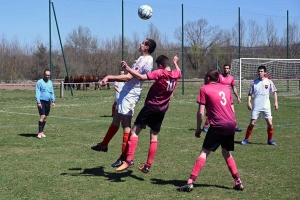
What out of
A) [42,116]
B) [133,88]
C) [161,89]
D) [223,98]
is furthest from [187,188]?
[42,116]

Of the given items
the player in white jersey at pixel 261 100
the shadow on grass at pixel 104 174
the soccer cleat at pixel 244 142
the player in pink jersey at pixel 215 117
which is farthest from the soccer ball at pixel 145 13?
the player in pink jersey at pixel 215 117

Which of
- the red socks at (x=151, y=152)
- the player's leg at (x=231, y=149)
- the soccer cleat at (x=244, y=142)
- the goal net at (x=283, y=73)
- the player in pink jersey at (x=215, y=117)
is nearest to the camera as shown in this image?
the player in pink jersey at (x=215, y=117)

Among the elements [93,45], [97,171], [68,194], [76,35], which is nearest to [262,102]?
[97,171]

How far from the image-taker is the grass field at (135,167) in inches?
302

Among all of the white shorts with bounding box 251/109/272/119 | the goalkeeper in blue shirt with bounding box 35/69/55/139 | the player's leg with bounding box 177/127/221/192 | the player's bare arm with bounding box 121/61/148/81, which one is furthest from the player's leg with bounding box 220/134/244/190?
the goalkeeper in blue shirt with bounding box 35/69/55/139

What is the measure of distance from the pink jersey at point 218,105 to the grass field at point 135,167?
110 cm

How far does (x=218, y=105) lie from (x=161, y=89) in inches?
51.6

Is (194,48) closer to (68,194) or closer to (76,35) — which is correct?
(76,35)

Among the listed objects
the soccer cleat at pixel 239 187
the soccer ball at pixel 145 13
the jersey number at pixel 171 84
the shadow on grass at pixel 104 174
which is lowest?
the shadow on grass at pixel 104 174

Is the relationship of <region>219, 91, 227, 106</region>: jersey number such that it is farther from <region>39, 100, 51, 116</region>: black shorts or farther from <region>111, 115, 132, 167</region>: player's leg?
<region>39, 100, 51, 116</region>: black shorts

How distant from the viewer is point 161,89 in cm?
859

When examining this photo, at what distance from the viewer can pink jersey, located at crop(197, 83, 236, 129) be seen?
7.66 meters

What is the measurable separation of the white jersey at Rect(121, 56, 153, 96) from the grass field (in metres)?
1.59

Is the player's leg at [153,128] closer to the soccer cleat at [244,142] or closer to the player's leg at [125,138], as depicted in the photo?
the player's leg at [125,138]
